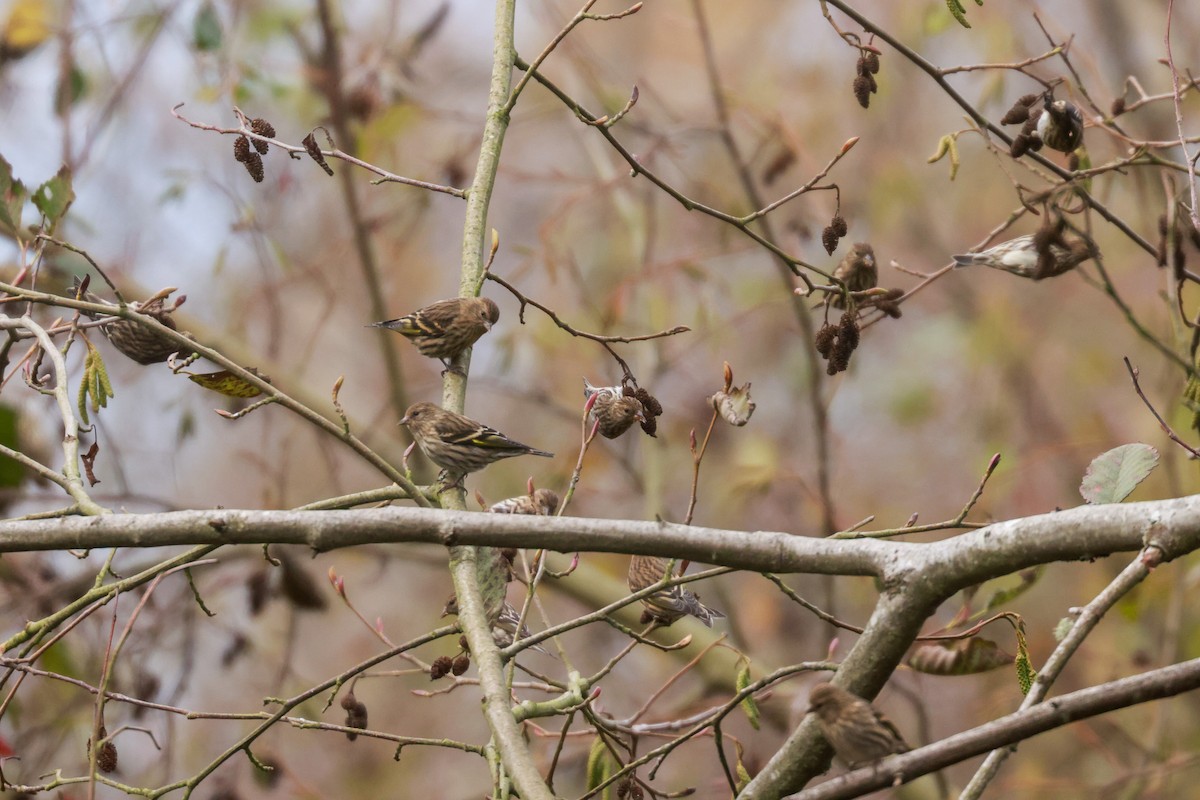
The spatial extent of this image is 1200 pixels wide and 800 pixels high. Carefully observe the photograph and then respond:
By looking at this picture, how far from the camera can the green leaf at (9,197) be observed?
236 cm

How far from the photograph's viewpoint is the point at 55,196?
2.39 metres

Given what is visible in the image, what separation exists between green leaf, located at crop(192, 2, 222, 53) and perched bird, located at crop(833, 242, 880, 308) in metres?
3.08

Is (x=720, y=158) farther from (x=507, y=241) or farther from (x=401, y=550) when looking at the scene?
(x=401, y=550)

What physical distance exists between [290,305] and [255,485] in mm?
1719

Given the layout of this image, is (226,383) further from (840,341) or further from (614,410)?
(840,341)

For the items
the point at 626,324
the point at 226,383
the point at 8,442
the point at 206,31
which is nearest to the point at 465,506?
the point at 226,383

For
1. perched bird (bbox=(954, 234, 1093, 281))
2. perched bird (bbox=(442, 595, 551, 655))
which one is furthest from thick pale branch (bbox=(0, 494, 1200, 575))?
perched bird (bbox=(954, 234, 1093, 281))

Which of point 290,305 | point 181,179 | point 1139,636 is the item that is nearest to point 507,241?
point 290,305

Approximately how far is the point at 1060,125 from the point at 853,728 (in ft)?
4.14

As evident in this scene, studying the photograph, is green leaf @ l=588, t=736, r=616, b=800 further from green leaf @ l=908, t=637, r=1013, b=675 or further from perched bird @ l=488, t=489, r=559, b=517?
green leaf @ l=908, t=637, r=1013, b=675

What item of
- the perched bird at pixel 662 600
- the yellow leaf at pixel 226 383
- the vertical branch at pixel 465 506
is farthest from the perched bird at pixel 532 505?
the yellow leaf at pixel 226 383

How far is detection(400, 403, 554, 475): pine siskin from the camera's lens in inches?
90.4

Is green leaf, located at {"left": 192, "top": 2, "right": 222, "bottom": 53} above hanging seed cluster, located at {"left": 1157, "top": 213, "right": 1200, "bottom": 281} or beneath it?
above

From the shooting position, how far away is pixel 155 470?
30.9 ft
